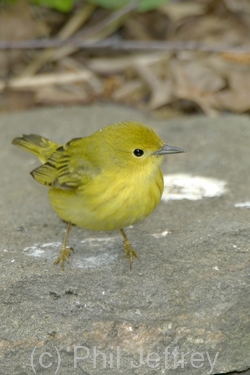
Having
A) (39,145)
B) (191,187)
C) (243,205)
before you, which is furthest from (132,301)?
(39,145)

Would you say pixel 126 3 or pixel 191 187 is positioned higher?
pixel 126 3

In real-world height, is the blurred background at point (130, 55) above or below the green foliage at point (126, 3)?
below

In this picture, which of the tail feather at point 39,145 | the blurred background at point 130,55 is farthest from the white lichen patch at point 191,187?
the blurred background at point 130,55

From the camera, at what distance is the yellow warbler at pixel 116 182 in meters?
4.61

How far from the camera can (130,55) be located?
29.7ft

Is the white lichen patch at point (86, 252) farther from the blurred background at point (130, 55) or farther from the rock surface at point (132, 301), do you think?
the blurred background at point (130, 55)

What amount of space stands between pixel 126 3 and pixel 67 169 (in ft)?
13.4

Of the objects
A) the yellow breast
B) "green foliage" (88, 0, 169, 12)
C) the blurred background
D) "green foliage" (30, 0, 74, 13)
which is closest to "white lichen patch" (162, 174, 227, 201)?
the yellow breast

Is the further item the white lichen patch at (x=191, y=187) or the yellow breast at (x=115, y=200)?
the white lichen patch at (x=191, y=187)

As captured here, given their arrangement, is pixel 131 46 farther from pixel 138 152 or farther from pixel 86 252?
pixel 86 252

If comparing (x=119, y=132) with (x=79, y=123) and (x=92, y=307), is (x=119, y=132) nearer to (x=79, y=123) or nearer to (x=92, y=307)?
(x=92, y=307)

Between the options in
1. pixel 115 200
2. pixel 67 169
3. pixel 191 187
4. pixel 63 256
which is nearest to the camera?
pixel 115 200

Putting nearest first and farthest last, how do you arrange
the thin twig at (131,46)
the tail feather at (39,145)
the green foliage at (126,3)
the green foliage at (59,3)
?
1. the tail feather at (39,145)
2. the thin twig at (131,46)
3. the green foliage at (126,3)
4. the green foliage at (59,3)

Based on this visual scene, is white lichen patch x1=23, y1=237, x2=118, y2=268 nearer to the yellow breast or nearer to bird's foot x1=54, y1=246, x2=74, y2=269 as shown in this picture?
bird's foot x1=54, y1=246, x2=74, y2=269
